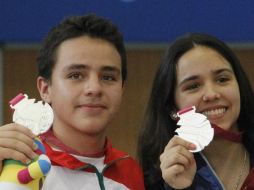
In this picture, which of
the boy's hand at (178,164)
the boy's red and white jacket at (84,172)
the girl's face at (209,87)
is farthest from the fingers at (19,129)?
the girl's face at (209,87)

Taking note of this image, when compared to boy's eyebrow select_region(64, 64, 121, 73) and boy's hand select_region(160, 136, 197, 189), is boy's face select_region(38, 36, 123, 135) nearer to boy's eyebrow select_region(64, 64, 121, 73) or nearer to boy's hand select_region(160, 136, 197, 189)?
boy's eyebrow select_region(64, 64, 121, 73)

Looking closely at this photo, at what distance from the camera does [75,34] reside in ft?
5.00

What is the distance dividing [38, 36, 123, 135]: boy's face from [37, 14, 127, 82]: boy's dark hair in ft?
0.10

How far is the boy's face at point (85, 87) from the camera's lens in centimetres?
141

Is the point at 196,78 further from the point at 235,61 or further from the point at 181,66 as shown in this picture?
the point at 235,61

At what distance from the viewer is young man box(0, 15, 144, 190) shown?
1.42m

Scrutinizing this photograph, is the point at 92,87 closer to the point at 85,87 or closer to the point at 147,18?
the point at 85,87

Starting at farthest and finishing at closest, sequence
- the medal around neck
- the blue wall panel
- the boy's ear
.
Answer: the blue wall panel < the boy's ear < the medal around neck

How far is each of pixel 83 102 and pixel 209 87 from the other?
41 cm

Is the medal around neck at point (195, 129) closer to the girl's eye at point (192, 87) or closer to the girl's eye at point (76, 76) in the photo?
the girl's eye at point (192, 87)

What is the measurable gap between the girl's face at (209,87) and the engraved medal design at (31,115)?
522mm

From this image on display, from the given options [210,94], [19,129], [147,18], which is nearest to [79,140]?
[19,129]

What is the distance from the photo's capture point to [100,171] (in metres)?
1.46

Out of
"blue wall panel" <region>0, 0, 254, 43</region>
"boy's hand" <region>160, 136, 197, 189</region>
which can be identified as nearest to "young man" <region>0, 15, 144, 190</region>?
"boy's hand" <region>160, 136, 197, 189</region>
